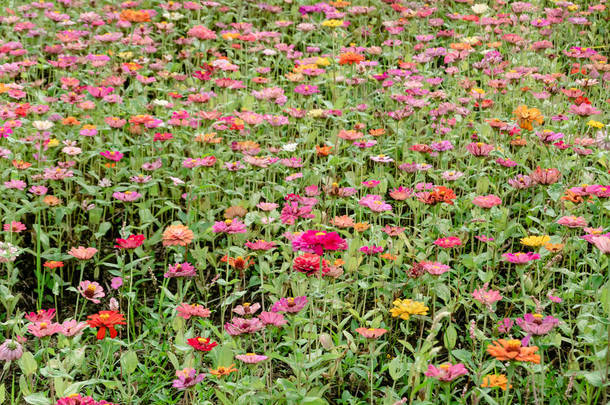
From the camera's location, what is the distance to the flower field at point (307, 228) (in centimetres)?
218

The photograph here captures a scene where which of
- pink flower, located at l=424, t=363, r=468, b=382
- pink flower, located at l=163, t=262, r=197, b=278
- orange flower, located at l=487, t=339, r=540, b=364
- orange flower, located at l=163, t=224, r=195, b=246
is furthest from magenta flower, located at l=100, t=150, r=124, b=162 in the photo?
orange flower, located at l=487, t=339, r=540, b=364

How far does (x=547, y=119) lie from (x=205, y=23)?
2.71 m

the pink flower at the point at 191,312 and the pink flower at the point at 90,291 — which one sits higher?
the pink flower at the point at 191,312

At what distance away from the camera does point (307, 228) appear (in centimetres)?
288

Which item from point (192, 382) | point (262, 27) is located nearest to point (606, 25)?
point (262, 27)

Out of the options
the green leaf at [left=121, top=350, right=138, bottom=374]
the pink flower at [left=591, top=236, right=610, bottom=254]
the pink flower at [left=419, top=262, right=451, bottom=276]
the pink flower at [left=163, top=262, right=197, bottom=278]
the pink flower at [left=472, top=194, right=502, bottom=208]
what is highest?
the pink flower at [left=591, top=236, right=610, bottom=254]

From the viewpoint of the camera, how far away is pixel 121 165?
354 cm

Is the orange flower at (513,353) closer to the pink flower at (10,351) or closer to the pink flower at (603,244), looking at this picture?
the pink flower at (603,244)

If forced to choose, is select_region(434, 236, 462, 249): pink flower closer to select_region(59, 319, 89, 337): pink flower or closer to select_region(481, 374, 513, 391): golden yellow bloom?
select_region(481, 374, 513, 391): golden yellow bloom

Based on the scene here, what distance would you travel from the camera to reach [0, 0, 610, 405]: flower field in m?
2.18

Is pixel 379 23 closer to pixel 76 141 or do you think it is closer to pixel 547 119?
pixel 547 119

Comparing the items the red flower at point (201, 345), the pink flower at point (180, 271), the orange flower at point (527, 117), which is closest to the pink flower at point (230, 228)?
the pink flower at point (180, 271)

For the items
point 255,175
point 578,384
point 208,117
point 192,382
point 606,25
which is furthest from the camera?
point 606,25

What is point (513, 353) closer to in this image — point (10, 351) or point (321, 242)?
point (321, 242)
